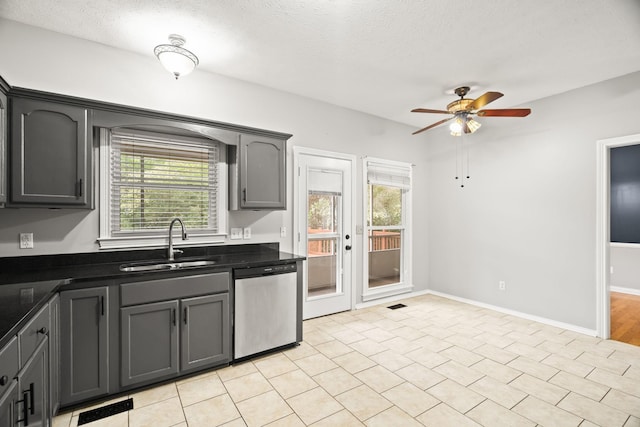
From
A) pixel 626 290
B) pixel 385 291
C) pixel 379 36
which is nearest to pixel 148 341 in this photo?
pixel 379 36

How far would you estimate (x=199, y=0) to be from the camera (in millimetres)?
2229

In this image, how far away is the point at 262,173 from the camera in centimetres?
331

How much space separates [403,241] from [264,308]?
2927 mm

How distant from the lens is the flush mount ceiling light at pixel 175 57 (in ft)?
8.27

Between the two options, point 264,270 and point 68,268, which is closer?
point 68,268

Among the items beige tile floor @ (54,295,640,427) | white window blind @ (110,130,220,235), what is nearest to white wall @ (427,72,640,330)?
beige tile floor @ (54,295,640,427)

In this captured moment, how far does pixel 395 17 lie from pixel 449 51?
78 cm

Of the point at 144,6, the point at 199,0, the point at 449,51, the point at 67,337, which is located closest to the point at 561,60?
the point at 449,51

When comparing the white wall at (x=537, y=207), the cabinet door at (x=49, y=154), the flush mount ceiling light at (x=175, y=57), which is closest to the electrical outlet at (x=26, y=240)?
the cabinet door at (x=49, y=154)

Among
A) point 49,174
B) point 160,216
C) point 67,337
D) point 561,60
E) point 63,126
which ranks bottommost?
point 67,337

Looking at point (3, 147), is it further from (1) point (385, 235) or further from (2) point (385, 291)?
(2) point (385, 291)

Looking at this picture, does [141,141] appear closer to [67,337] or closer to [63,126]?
[63,126]

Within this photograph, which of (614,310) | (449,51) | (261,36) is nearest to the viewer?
(261,36)

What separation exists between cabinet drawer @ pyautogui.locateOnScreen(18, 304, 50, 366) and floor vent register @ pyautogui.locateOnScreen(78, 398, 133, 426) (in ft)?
2.42
